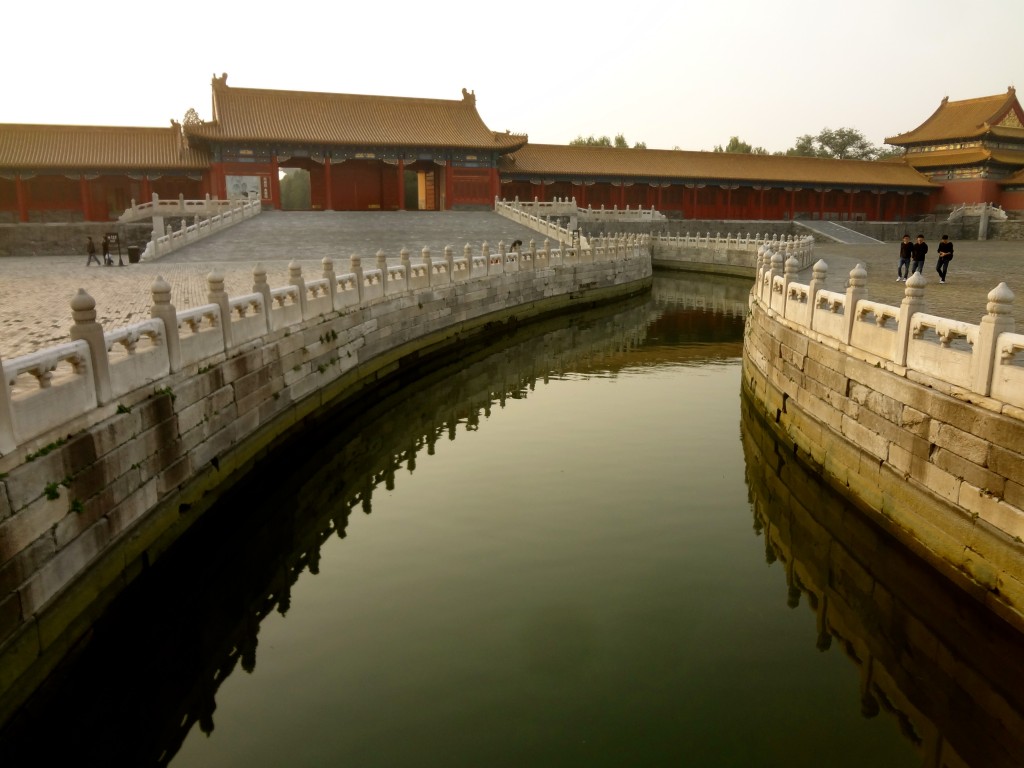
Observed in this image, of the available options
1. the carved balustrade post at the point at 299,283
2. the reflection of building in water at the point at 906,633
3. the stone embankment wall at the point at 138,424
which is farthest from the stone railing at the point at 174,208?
the reflection of building in water at the point at 906,633

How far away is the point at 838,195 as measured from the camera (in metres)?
49.7

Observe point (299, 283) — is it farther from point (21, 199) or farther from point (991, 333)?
point (21, 199)

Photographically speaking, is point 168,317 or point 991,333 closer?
point 991,333

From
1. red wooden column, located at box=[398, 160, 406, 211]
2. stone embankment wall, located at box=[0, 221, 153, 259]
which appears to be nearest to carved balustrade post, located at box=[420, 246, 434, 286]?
stone embankment wall, located at box=[0, 221, 153, 259]

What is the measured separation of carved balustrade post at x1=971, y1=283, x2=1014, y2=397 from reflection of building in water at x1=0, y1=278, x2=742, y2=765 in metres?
6.76

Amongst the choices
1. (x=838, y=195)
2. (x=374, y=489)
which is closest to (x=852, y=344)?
(x=374, y=489)

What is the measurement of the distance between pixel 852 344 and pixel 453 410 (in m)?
7.16

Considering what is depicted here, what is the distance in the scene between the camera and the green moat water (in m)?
5.27

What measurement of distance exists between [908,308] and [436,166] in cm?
3570

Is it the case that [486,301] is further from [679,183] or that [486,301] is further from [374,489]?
[679,183]

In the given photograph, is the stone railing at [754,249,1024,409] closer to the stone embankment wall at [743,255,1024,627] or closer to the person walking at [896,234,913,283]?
the stone embankment wall at [743,255,1024,627]

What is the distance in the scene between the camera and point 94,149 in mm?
34344

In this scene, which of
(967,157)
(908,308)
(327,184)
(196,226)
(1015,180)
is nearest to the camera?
(908,308)

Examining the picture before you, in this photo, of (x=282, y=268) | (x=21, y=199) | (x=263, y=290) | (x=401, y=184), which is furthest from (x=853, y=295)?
(x=21, y=199)
